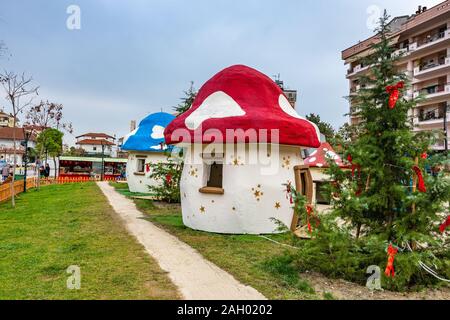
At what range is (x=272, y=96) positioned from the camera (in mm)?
8867

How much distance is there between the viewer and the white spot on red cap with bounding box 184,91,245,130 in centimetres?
812

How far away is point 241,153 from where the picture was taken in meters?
8.12

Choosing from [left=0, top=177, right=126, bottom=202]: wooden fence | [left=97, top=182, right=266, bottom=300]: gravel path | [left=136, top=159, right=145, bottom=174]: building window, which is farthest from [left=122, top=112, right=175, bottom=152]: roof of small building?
[left=97, top=182, right=266, bottom=300]: gravel path

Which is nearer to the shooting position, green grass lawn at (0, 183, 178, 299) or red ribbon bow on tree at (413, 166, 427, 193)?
green grass lawn at (0, 183, 178, 299)

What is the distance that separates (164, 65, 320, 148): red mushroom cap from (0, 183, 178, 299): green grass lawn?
311 cm

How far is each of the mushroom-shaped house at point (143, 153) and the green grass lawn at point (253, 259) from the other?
8.78m

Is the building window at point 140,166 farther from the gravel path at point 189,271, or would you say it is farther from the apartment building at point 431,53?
the apartment building at point 431,53

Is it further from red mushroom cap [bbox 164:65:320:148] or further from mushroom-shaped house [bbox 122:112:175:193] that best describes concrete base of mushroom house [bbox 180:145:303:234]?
mushroom-shaped house [bbox 122:112:175:193]

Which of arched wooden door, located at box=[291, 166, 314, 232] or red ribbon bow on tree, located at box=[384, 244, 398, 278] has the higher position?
arched wooden door, located at box=[291, 166, 314, 232]

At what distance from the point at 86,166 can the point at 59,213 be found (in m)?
32.2

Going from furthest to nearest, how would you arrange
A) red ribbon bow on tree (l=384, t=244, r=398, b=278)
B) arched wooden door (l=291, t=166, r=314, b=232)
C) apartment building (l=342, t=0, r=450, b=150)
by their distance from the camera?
apartment building (l=342, t=0, r=450, b=150)
arched wooden door (l=291, t=166, r=314, b=232)
red ribbon bow on tree (l=384, t=244, r=398, b=278)

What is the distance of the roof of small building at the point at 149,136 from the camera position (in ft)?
58.2
